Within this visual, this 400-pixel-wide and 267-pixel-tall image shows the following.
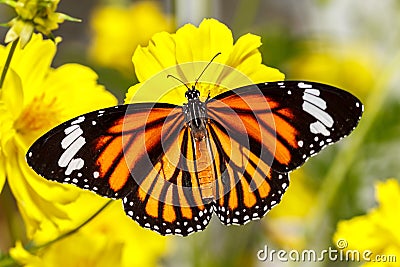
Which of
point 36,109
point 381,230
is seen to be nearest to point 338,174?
point 381,230

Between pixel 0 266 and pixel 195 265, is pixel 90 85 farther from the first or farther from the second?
pixel 195 265

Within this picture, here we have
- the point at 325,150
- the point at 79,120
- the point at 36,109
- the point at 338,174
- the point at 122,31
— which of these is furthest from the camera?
the point at 122,31

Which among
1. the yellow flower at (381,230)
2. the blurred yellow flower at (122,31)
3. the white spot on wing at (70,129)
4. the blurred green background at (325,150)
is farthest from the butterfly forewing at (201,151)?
the blurred yellow flower at (122,31)

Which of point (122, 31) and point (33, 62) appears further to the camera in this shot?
point (122, 31)

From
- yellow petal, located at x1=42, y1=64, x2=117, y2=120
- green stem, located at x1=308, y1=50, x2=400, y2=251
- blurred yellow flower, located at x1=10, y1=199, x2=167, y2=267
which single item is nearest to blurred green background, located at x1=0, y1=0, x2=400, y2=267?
green stem, located at x1=308, y1=50, x2=400, y2=251

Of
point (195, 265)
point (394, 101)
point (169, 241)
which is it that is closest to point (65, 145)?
point (195, 265)

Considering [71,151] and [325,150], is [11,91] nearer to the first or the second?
[71,151]

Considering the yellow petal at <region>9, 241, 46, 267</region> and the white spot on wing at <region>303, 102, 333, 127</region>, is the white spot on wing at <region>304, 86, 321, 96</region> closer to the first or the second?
the white spot on wing at <region>303, 102, 333, 127</region>

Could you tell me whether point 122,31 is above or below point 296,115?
above
